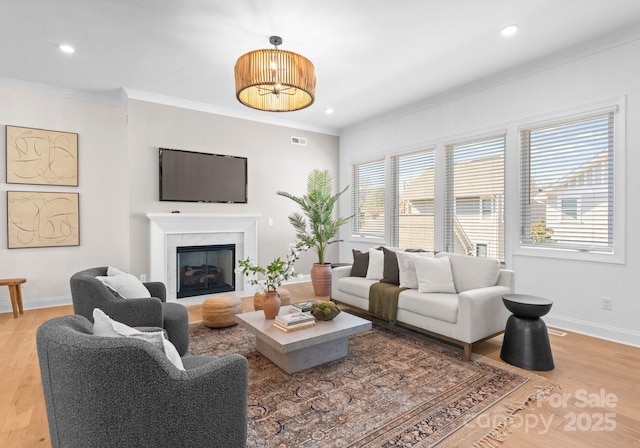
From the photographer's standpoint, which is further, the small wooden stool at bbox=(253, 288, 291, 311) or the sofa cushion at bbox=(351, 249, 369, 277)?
the sofa cushion at bbox=(351, 249, 369, 277)

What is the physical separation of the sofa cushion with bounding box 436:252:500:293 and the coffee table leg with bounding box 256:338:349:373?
136cm

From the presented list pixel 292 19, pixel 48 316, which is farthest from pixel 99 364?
pixel 48 316

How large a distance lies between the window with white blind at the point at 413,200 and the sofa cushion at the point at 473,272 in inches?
62.9

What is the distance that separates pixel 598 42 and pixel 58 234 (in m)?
6.68

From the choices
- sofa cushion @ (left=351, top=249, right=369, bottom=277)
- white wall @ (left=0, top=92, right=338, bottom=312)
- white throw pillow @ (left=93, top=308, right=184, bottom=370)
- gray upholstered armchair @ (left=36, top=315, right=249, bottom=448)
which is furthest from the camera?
white wall @ (left=0, top=92, right=338, bottom=312)

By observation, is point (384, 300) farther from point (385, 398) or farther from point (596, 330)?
point (596, 330)

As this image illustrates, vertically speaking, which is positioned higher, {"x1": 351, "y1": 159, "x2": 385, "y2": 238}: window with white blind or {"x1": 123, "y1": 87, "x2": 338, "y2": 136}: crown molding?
{"x1": 123, "y1": 87, "x2": 338, "y2": 136}: crown molding

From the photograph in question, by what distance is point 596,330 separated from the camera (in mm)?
3342

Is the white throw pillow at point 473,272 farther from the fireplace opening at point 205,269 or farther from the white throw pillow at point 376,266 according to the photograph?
the fireplace opening at point 205,269

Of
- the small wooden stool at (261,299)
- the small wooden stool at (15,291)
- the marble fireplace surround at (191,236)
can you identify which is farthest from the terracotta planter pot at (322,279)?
the small wooden stool at (15,291)

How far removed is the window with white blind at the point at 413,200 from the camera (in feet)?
16.7

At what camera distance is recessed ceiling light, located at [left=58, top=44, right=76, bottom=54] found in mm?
3383

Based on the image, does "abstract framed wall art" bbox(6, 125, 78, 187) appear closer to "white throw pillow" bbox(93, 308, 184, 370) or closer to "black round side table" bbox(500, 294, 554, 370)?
"white throw pillow" bbox(93, 308, 184, 370)

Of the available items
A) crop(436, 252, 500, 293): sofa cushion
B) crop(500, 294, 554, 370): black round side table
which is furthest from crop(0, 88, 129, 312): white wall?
crop(500, 294, 554, 370): black round side table
